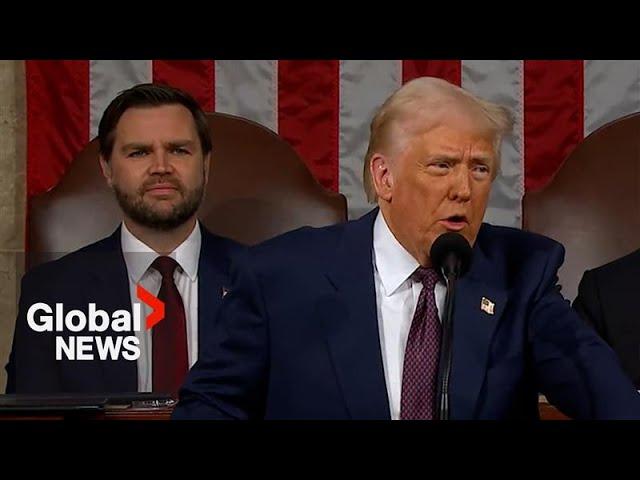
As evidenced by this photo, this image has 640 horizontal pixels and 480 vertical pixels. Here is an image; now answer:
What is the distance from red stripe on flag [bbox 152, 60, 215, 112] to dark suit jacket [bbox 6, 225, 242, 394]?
867 millimetres

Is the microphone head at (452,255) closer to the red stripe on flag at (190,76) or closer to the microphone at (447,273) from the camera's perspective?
the microphone at (447,273)

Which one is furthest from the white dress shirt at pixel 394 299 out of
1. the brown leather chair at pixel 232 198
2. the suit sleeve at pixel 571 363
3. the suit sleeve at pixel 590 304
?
the brown leather chair at pixel 232 198

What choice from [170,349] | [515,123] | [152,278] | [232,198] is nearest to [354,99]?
[515,123]

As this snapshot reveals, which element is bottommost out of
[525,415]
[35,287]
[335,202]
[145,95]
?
[525,415]

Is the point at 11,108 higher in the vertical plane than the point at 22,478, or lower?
higher

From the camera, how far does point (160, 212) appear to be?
95.4 inches

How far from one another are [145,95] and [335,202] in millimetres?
477

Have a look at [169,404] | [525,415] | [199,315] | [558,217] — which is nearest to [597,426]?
[525,415]

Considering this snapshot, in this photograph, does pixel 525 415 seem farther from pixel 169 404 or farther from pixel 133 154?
pixel 133 154

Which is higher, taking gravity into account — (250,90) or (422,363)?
(250,90)

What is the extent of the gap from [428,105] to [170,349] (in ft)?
1.98

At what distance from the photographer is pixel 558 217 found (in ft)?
9.17

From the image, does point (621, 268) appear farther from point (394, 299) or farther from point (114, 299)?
point (114, 299)

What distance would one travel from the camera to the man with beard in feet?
6.62
